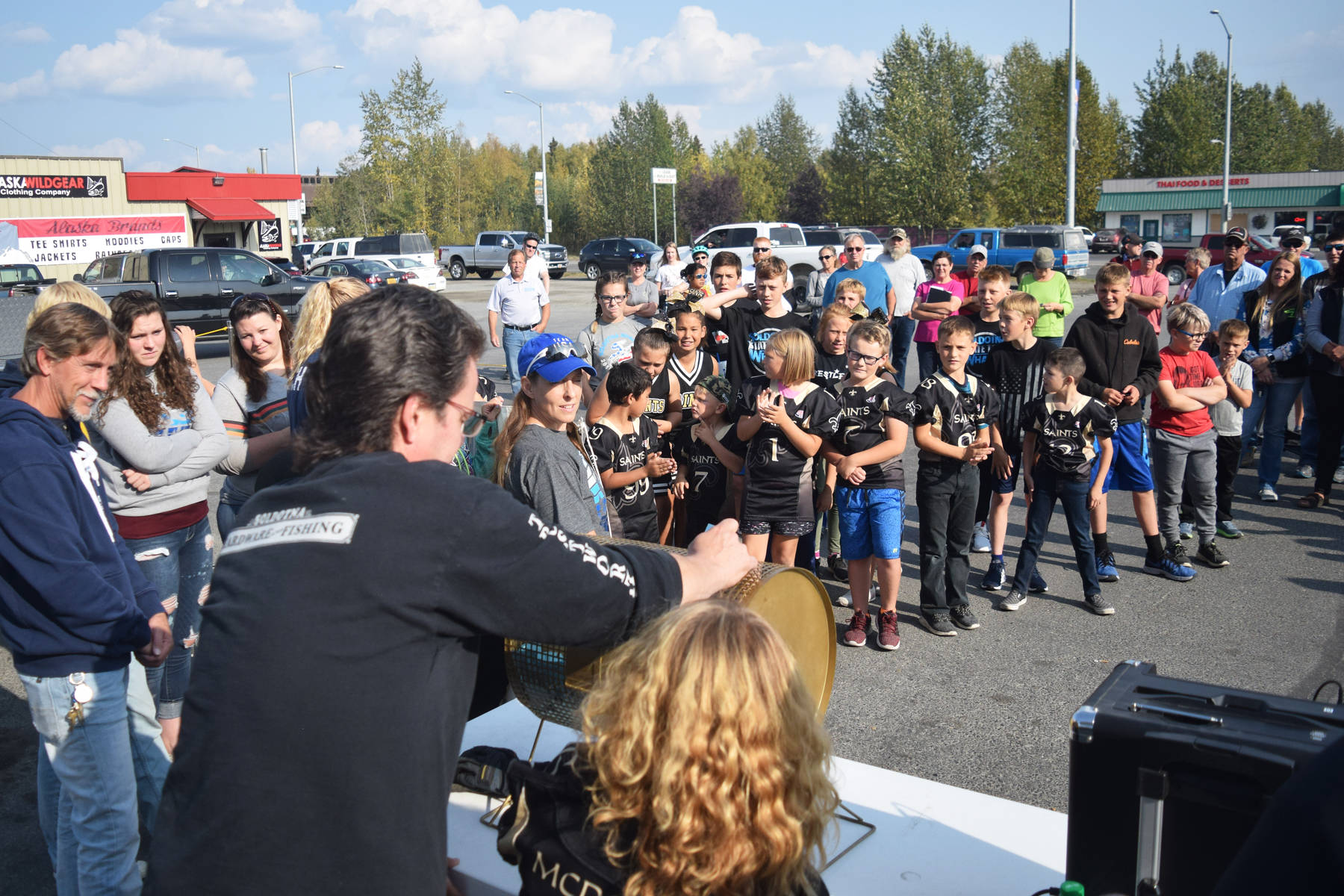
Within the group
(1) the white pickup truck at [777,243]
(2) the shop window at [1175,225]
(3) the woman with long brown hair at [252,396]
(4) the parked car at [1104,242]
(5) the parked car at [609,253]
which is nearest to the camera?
(3) the woman with long brown hair at [252,396]

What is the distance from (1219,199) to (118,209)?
52.7 meters

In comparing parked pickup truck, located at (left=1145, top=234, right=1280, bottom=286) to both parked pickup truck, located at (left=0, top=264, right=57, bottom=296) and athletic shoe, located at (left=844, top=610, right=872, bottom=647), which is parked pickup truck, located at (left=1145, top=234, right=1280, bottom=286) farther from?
parked pickup truck, located at (left=0, top=264, right=57, bottom=296)

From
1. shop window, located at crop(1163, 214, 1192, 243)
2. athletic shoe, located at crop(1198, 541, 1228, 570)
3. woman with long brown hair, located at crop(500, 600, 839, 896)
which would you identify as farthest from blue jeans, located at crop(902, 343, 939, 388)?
shop window, located at crop(1163, 214, 1192, 243)

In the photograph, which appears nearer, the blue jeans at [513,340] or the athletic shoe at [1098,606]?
the athletic shoe at [1098,606]

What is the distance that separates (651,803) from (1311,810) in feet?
3.09

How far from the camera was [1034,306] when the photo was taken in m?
6.40

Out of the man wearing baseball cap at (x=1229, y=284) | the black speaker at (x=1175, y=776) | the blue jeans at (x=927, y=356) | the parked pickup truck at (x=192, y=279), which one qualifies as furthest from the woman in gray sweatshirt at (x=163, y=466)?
the parked pickup truck at (x=192, y=279)

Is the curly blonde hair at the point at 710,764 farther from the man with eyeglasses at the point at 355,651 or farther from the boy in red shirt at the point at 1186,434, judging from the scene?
the boy in red shirt at the point at 1186,434

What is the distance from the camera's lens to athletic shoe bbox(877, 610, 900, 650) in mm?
5199

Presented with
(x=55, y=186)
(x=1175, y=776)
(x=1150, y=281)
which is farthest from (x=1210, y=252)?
(x=55, y=186)

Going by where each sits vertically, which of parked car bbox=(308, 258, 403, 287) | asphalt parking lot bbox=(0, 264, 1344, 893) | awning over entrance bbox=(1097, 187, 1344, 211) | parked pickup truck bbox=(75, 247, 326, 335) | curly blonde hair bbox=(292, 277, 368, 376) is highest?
awning over entrance bbox=(1097, 187, 1344, 211)

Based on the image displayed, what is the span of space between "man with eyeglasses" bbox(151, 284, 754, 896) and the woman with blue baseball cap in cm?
149

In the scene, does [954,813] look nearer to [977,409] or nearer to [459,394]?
[459,394]

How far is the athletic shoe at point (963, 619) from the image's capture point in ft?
18.0
